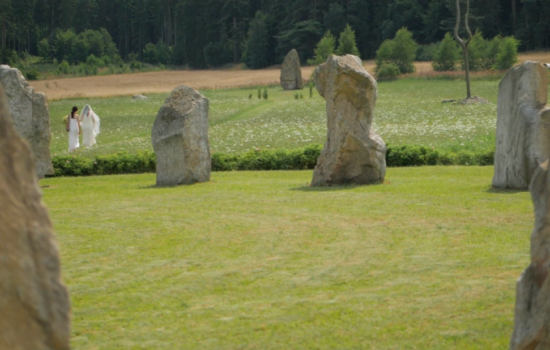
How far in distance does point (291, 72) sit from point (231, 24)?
62938 mm

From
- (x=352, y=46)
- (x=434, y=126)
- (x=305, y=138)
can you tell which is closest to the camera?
(x=305, y=138)

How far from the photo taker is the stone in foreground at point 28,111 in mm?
19469

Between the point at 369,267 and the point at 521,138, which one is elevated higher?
the point at 521,138

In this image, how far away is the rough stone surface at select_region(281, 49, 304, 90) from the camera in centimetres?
6178

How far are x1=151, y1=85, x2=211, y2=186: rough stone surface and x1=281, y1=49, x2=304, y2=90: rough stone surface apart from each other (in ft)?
144

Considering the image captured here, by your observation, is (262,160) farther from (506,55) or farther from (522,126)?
(506,55)

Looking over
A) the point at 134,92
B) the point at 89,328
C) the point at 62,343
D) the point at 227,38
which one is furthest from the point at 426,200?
the point at 227,38

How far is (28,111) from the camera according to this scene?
19.5 metres

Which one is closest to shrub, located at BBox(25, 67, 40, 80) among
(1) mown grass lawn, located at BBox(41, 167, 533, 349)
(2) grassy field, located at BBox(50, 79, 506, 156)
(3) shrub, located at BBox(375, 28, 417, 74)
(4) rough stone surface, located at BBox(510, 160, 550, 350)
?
(2) grassy field, located at BBox(50, 79, 506, 156)

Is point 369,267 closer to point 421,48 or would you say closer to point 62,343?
point 62,343

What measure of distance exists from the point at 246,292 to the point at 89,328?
1870 mm

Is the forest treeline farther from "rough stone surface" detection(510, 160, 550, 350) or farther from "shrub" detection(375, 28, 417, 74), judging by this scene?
"rough stone surface" detection(510, 160, 550, 350)

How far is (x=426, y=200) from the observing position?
1454cm

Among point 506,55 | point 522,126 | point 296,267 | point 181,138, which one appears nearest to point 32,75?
point 506,55
